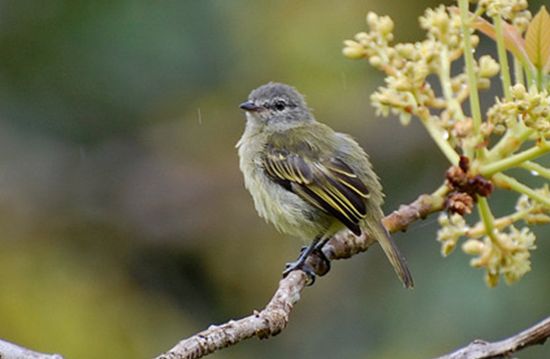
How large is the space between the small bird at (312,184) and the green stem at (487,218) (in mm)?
1062

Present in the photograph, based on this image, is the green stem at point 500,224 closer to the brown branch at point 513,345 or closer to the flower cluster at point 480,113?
the flower cluster at point 480,113

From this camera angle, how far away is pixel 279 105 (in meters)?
5.41

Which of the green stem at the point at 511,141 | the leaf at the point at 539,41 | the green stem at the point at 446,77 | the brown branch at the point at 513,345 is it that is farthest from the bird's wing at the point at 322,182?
the brown branch at the point at 513,345

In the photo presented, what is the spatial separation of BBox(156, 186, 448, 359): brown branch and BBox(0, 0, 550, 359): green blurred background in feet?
6.22

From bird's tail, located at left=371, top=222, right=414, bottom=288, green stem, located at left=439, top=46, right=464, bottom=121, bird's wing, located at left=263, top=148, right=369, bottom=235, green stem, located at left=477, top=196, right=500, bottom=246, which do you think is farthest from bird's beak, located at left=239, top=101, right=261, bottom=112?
green stem, located at left=477, top=196, right=500, bottom=246

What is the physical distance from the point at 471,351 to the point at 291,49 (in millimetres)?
4610

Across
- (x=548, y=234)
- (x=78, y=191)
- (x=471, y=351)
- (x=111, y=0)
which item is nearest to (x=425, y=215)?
(x=471, y=351)

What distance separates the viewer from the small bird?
4.28 m

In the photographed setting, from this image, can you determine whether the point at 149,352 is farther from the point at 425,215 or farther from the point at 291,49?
the point at 425,215

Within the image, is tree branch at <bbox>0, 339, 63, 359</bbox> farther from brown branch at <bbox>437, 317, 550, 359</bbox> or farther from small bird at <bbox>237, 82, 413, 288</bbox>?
small bird at <bbox>237, 82, 413, 288</bbox>

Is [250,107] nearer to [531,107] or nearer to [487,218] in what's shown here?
[487,218]

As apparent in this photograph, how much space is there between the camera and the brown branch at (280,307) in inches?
85.7

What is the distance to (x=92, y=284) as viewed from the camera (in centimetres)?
585

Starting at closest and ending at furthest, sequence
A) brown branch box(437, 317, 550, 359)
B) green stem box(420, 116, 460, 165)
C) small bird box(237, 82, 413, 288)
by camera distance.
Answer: brown branch box(437, 317, 550, 359) < green stem box(420, 116, 460, 165) < small bird box(237, 82, 413, 288)
